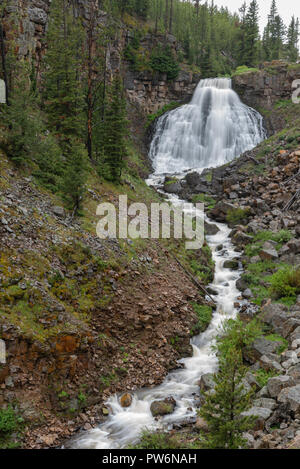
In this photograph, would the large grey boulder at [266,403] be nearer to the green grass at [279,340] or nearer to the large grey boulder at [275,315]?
the green grass at [279,340]

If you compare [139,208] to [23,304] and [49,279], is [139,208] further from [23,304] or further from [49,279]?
[23,304]

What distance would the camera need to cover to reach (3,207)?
31.9 feet

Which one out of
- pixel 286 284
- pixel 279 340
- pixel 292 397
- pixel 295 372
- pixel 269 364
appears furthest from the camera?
pixel 286 284

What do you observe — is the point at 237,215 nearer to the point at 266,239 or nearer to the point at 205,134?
the point at 266,239

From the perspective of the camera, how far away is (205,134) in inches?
1348

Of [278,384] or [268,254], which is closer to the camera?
[278,384]

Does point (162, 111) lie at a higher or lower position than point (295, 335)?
higher

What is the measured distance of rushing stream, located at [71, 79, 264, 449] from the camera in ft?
26.5

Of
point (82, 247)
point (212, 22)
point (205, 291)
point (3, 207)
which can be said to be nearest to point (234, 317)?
point (205, 291)

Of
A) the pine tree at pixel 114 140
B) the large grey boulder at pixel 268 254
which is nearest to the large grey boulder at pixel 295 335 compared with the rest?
the large grey boulder at pixel 268 254

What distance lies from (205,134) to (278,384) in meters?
29.8

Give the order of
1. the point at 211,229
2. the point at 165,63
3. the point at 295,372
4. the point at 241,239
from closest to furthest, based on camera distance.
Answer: the point at 295,372
the point at 241,239
the point at 211,229
the point at 165,63

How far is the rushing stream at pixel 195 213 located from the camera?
26.5ft

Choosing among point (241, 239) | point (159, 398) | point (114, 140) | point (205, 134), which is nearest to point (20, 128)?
point (114, 140)
